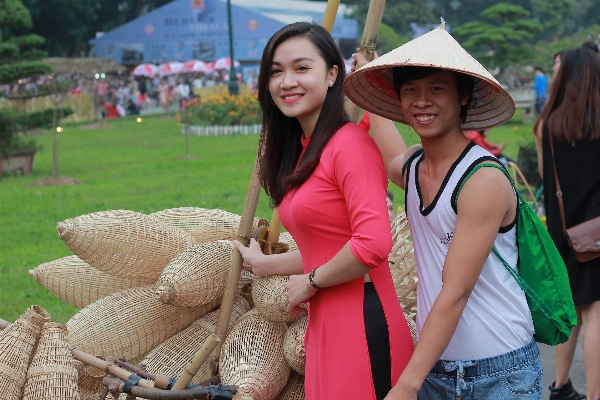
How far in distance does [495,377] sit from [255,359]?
90cm

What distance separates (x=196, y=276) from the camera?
2811mm

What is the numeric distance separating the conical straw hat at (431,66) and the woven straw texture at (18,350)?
1.15 meters

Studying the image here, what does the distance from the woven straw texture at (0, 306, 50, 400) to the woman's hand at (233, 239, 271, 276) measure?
2.13 ft

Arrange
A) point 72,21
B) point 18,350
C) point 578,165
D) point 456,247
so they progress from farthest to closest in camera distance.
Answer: point 72,21
point 578,165
point 18,350
point 456,247

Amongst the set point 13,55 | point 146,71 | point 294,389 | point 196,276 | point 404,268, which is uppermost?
point 196,276

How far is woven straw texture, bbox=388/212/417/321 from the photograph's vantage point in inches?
123

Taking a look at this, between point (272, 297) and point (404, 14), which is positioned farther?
point (404, 14)

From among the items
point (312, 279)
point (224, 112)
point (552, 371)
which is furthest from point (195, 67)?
point (312, 279)

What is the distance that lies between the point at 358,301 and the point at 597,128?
259cm

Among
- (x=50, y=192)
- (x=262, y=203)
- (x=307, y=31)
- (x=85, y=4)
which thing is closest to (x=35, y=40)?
(x=50, y=192)

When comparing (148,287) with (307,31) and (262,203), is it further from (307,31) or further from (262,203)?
(262,203)

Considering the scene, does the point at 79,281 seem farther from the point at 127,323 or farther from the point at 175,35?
the point at 175,35

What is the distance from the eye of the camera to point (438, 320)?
6.56ft

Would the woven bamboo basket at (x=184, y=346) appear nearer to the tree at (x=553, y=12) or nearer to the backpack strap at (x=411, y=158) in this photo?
the backpack strap at (x=411, y=158)
